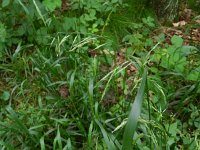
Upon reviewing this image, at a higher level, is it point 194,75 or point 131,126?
point 131,126

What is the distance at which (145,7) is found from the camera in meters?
4.42

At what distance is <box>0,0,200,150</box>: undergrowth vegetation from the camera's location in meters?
2.77

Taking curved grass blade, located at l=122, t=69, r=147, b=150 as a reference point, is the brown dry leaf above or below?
below

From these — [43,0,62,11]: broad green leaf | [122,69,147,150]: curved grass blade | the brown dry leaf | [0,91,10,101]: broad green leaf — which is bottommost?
the brown dry leaf

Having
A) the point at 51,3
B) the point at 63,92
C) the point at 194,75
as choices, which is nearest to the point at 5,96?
the point at 63,92

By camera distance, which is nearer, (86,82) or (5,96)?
(86,82)

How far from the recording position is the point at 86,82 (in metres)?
3.02

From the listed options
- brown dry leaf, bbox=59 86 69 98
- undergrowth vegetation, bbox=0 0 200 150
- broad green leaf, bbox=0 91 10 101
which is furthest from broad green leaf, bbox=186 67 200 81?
broad green leaf, bbox=0 91 10 101

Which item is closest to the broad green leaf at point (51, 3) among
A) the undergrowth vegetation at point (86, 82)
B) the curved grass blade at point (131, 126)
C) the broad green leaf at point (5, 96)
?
the undergrowth vegetation at point (86, 82)

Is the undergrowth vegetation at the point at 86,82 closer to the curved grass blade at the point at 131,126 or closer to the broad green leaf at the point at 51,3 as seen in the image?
the broad green leaf at the point at 51,3

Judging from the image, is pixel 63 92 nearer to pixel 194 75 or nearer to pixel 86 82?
pixel 86 82

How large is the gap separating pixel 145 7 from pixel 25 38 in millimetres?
1502

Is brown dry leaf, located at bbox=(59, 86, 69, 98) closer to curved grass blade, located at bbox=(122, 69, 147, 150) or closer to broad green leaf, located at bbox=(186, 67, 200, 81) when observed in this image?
broad green leaf, located at bbox=(186, 67, 200, 81)

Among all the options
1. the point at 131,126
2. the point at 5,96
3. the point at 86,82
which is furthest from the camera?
the point at 5,96
